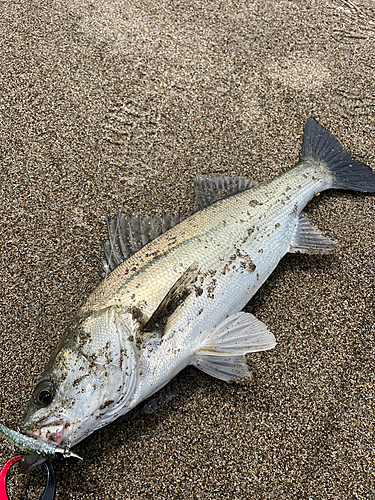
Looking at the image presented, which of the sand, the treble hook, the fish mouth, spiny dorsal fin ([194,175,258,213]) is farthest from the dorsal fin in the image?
the treble hook

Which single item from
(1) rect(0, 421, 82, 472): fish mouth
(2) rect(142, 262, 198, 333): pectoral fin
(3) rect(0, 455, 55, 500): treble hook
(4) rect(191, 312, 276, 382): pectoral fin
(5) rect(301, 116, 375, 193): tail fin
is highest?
(5) rect(301, 116, 375, 193): tail fin

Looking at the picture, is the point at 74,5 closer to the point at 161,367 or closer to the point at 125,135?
the point at 125,135

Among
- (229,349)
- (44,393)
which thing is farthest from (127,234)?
(44,393)

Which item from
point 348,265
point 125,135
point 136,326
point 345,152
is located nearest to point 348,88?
point 345,152

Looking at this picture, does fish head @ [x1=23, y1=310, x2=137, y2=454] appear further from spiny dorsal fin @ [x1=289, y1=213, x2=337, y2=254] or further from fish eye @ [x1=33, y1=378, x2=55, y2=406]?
spiny dorsal fin @ [x1=289, y1=213, x2=337, y2=254]

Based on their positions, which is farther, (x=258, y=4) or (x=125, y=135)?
(x=258, y=4)

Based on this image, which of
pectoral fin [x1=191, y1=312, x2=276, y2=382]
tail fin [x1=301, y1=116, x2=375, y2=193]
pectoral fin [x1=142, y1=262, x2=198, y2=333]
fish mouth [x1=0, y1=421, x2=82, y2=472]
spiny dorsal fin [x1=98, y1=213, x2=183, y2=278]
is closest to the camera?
fish mouth [x1=0, y1=421, x2=82, y2=472]

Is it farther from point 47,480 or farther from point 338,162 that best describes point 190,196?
point 47,480
